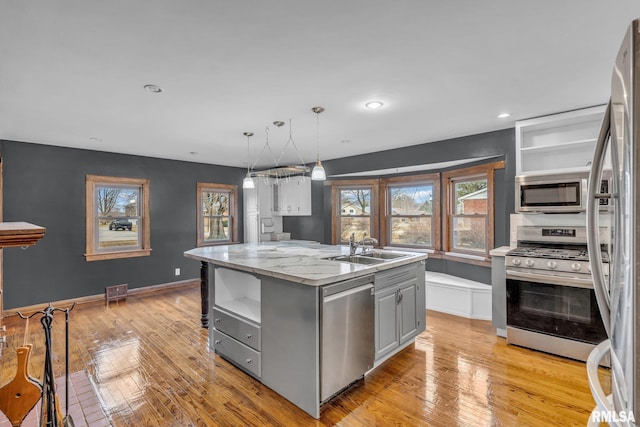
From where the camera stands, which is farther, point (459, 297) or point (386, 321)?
point (459, 297)

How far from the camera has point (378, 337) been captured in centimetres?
263

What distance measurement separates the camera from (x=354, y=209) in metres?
6.01

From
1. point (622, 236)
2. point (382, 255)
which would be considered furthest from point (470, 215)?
point (622, 236)

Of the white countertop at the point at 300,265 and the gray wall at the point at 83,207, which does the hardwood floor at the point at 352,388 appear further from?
the gray wall at the point at 83,207

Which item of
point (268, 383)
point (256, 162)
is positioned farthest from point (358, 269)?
point (256, 162)

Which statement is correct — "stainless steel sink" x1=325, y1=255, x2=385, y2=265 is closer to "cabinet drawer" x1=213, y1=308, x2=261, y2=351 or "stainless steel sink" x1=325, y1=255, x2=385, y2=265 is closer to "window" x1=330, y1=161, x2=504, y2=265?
"cabinet drawer" x1=213, y1=308, x2=261, y2=351

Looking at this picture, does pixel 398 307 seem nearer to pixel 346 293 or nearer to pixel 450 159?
pixel 346 293

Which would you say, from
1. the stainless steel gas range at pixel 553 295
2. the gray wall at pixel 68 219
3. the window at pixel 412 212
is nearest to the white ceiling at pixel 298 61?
the gray wall at pixel 68 219

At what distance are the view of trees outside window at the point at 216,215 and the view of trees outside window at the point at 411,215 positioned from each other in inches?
140

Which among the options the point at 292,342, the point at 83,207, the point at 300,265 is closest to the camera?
the point at 292,342

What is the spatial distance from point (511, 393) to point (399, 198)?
363cm

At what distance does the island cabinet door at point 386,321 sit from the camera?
263cm

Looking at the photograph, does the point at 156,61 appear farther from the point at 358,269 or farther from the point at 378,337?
the point at 378,337

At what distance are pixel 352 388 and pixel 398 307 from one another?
0.82 metres
